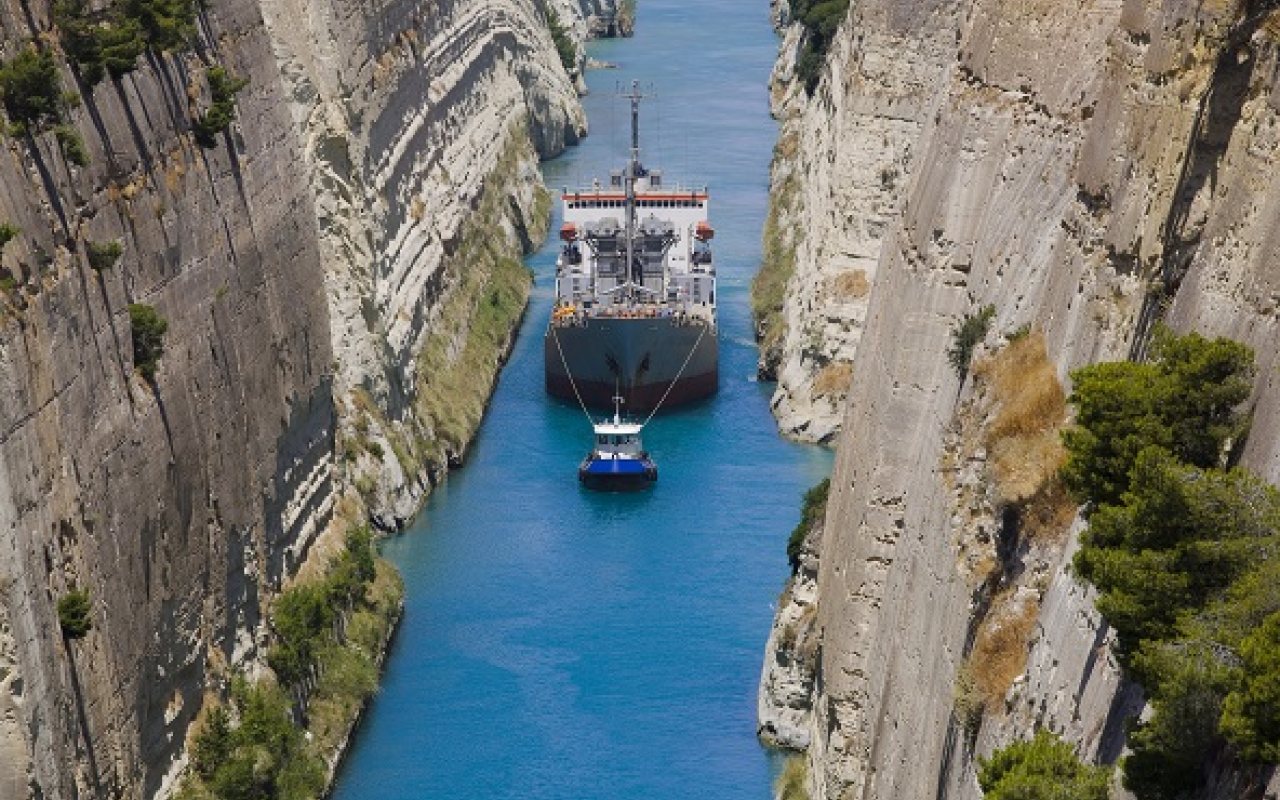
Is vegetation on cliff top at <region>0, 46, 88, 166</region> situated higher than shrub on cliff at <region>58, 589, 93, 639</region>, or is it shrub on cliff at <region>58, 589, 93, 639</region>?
vegetation on cliff top at <region>0, 46, 88, 166</region>

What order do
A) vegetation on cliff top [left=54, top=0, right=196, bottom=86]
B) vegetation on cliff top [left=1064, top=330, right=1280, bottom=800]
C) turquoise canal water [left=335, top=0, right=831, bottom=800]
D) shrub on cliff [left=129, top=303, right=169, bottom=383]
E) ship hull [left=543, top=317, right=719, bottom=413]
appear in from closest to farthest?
vegetation on cliff top [left=1064, top=330, right=1280, bottom=800]
vegetation on cliff top [left=54, top=0, right=196, bottom=86]
shrub on cliff [left=129, top=303, right=169, bottom=383]
turquoise canal water [left=335, top=0, right=831, bottom=800]
ship hull [left=543, top=317, right=719, bottom=413]

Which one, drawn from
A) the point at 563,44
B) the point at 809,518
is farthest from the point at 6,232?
the point at 563,44

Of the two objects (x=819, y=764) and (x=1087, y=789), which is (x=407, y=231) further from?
(x=1087, y=789)

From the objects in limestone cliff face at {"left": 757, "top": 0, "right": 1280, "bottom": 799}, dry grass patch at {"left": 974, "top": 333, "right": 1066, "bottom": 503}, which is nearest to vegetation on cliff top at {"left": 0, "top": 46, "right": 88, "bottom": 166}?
limestone cliff face at {"left": 757, "top": 0, "right": 1280, "bottom": 799}

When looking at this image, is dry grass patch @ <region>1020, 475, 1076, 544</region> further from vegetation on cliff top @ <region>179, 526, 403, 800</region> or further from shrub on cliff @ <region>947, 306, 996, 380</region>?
vegetation on cliff top @ <region>179, 526, 403, 800</region>

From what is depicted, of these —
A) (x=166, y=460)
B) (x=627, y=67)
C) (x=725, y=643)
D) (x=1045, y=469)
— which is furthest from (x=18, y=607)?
(x=627, y=67)

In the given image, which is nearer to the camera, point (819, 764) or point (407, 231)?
point (819, 764)

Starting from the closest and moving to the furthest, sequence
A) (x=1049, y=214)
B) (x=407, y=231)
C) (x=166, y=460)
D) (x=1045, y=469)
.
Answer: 1. (x=1045, y=469)
2. (x=1049, y=214)
3. (x=166, y=460)
4. (x=407, y=231)
